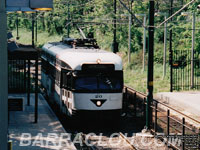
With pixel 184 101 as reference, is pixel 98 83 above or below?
above

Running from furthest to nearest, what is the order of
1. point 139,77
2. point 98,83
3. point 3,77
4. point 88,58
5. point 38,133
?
point 139,77
point 88,58
point 98,83
point 38,133
point 3,77

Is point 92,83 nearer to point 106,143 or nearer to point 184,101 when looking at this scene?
point 106,143

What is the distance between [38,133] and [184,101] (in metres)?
9.40

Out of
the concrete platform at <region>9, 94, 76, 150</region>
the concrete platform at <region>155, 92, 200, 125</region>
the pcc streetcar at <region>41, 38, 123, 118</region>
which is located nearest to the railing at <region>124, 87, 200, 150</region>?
the concrete platform at <region>155, 92, 200, 125</region>

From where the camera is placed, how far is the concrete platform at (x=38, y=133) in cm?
1427

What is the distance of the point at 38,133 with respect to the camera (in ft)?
53.4

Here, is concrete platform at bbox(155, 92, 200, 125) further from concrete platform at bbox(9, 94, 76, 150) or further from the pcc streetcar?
concrete platform at bbox(9, 94, 76, 150)

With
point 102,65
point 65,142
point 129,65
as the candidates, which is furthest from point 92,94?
point 129,65

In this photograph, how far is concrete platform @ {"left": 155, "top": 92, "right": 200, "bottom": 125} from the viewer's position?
70.6 ft

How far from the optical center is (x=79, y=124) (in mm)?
17500

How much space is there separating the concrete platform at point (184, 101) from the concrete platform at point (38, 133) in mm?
6481

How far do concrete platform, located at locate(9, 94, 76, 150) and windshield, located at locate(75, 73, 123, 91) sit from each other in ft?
5.84

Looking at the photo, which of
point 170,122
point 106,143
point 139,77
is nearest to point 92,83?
point 106,143

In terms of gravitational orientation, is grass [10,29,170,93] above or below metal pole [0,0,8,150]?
below
